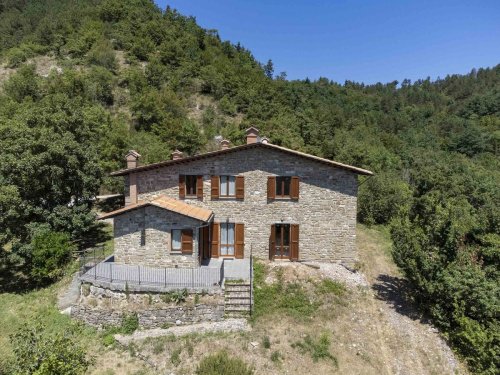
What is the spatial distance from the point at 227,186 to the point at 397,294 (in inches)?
454

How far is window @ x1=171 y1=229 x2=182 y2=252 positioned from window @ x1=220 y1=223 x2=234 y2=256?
3.26 metres

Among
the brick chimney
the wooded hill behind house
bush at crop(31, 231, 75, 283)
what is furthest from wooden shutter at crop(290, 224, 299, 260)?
bush at crop(31, 231, 75, 283)

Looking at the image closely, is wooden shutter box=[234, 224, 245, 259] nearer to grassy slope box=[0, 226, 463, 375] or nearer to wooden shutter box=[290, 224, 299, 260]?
wooden shutter box=[290, 224, 299, 260]

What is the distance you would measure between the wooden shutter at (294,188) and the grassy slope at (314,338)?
6.16m

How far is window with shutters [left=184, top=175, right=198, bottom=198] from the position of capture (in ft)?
65.7

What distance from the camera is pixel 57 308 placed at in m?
16.8

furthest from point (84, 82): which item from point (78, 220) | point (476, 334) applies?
point (476, 334)

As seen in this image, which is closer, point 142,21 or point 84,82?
point 84,82

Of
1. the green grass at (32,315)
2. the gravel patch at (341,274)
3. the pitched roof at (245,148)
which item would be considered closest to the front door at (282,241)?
the gravel patch at (341,274)

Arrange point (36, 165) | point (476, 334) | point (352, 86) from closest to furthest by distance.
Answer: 1. point (476, 334)
2. point (36, 165)
3. point (352, 86)

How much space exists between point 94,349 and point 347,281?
42.6 feet

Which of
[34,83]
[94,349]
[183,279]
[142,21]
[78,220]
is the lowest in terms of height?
[94,349]

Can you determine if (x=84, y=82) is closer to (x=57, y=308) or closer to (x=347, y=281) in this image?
(x=57, y=308)

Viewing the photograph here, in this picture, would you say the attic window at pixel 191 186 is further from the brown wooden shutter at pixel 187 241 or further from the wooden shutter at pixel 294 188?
the wooden shutter at pixel 294 188
